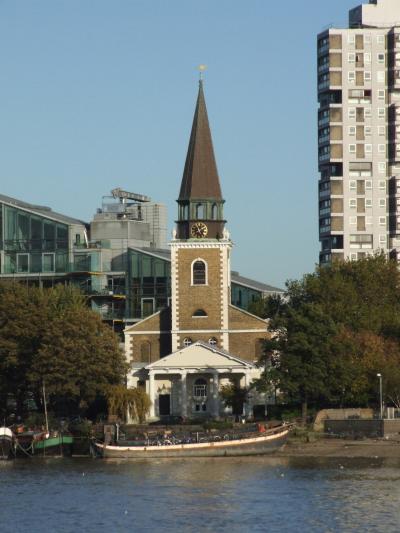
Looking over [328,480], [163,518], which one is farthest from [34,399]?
[163,518]

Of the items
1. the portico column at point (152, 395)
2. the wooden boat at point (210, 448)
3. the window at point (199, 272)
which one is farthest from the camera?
the window at point (199, 272)

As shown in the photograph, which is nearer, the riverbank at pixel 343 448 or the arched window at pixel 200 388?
the riverbank at pixel 343 448

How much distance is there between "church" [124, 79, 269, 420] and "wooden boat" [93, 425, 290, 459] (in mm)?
24267

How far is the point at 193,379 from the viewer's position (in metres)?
156

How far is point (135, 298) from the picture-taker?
585 feet

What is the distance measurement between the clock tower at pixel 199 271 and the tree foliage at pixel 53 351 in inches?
369

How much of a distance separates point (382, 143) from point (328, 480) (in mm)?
89572

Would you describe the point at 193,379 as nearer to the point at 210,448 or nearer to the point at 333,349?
the point at 333,349

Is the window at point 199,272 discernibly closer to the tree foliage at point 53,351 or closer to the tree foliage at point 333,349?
the tree foliage at point 333,349

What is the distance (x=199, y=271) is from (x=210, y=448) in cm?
3207

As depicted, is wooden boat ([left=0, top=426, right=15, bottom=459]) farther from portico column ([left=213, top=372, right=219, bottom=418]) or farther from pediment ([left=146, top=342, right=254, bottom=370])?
portico column ([left=213, top=372, right=219, bottom=418])

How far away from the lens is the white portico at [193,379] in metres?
154

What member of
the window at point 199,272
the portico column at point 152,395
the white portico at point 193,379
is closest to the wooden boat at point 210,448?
the white portico at point 193,379

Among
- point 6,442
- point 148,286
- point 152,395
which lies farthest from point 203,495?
point 148,286
